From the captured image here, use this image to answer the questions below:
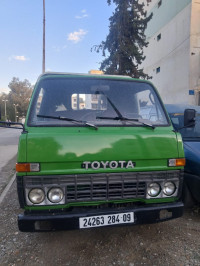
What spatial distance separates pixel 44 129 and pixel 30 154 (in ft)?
1.13

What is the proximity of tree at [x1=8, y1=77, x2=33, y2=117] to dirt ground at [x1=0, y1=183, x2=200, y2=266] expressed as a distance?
80.0 meters

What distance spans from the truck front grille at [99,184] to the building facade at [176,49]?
1472cm

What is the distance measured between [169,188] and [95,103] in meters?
1.55

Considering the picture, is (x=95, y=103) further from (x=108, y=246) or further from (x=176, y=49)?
(x=176, y=49)

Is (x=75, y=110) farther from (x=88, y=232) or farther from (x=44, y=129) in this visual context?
(x=88, y=232)

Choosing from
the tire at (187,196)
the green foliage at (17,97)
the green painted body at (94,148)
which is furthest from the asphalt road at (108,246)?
the green foliage at (17,97)

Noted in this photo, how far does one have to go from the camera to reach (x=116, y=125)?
8.62ft

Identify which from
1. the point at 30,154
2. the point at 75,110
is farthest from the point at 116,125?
the point at 30,154

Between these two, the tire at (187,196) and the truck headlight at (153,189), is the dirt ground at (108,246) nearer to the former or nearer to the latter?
the tire at (187,196)

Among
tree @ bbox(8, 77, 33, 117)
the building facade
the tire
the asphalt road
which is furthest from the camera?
tree @ bbox(8, 77, 33, 117)

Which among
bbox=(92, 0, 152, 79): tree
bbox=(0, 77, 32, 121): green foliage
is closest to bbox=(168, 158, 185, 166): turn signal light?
bbox=(92, 0, 152, 79): tree

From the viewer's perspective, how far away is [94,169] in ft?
7.68

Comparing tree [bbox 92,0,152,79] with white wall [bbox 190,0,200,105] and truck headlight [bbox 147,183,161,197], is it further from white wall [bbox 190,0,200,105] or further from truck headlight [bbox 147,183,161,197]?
truck headlight [bbox 147,183,161,197]

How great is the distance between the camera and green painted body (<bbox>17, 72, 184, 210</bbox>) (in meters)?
2.26
